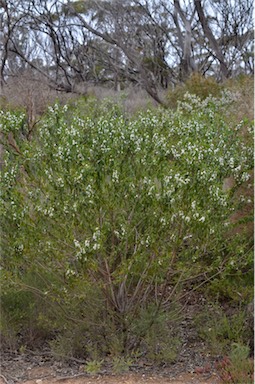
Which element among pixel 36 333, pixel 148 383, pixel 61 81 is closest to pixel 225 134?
pixel 148 383

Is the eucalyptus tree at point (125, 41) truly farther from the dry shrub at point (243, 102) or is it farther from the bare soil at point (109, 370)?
the bare soil at point (109, 370)

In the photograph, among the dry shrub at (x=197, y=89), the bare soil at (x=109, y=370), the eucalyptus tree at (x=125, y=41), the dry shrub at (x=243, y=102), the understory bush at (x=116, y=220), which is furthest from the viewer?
the eucalyptus tree at (x=125, y=41)

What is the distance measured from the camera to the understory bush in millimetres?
4691

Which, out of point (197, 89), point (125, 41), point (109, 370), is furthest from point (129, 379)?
point (125, 41)

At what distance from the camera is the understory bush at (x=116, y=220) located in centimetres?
469

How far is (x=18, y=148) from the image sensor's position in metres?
5.42

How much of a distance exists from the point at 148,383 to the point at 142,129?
206cm

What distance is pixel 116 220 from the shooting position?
4.82 metres

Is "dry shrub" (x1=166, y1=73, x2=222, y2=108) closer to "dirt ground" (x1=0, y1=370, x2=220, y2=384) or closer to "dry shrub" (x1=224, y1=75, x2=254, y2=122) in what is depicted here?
"dry shrub" (x1=224, y1=75, x2=254, y2=122)

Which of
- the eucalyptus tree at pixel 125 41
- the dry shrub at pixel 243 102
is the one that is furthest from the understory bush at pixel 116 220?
the eucalyptus tree at pixel 125 41

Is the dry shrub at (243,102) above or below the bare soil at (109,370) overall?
above

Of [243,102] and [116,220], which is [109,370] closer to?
[116,220]

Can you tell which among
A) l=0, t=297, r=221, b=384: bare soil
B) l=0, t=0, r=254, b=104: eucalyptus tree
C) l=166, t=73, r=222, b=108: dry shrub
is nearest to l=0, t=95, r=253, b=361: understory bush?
l=0, t=297, r=221, b=384: bare soil

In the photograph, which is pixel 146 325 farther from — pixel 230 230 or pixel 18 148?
pixel 18 148
